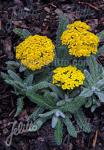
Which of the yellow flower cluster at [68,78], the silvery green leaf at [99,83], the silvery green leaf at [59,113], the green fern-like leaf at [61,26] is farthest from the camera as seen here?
the green fern-like leaf at [61,26]

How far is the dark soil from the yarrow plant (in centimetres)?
9

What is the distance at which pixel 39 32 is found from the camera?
4008 millimetres

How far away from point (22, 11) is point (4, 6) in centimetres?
22

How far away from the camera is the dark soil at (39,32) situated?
3.29m

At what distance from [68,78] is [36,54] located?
329 millimetres

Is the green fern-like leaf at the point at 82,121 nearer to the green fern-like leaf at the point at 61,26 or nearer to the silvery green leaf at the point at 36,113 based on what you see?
the silvery green leaf at the point at 36,113

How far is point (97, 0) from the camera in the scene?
172 inches

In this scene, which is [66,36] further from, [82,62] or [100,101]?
[100,101]

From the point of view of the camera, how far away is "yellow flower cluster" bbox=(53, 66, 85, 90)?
316 centimetres

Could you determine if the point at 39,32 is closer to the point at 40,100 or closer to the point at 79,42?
the point at 79,42

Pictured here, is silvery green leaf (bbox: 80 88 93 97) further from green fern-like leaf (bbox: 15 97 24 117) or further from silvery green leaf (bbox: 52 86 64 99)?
→ green fern-like leaf (bbox: 15 97 24 117)

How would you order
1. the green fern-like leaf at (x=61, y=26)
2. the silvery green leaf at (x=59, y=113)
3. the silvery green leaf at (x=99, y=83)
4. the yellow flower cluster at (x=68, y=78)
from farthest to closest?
the green fern-like leaf at (x=61, y=26) < the silvery green leaf at (x=99, y=83) < the silvery green leaf at (x=59, y=113) < the yellow flower cluster at (x=68, y=78)

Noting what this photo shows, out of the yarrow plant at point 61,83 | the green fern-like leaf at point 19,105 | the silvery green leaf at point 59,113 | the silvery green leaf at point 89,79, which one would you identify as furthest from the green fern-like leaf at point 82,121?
the green fern-like leaf at point 19,105

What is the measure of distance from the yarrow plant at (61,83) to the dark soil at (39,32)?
0.09 metres
